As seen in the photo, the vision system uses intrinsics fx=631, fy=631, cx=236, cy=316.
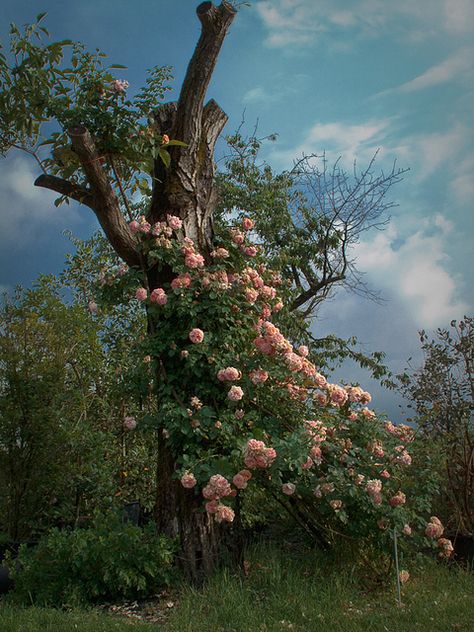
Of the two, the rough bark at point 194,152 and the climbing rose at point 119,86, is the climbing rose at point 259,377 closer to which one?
the rough bark at point 194,152

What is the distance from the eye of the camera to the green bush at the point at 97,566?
4.98m

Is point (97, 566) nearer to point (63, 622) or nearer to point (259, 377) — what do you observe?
point (63, 622)

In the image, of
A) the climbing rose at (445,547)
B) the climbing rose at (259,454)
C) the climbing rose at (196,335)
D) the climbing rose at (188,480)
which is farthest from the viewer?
the climbing rose at (445,547)

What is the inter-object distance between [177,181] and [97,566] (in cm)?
358

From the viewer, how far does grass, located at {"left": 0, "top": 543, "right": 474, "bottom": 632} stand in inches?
166

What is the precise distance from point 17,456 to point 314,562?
3308 millimetres

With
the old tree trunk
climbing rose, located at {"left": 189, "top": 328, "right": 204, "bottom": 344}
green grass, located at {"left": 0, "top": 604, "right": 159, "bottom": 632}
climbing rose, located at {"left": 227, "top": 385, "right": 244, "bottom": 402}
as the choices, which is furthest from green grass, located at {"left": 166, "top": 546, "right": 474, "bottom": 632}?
climbing rose, located at {"left": 189, "top": 328, "right": 204, "bottom": 344}

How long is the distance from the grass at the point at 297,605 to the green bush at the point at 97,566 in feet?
1.02

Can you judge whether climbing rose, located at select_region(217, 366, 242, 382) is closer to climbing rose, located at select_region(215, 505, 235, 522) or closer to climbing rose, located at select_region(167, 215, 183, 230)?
climbing rose, located at select_region(215, 505, 235, 522)

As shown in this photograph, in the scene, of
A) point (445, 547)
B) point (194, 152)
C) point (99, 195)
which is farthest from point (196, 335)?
Answer: point (445, 547)

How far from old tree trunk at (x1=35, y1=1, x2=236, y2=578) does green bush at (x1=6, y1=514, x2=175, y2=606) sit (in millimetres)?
534

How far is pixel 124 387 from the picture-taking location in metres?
6.15

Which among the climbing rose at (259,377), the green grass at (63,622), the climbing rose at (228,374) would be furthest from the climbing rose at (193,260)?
the green grass at (63,622)

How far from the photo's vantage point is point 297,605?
4.50 metres
